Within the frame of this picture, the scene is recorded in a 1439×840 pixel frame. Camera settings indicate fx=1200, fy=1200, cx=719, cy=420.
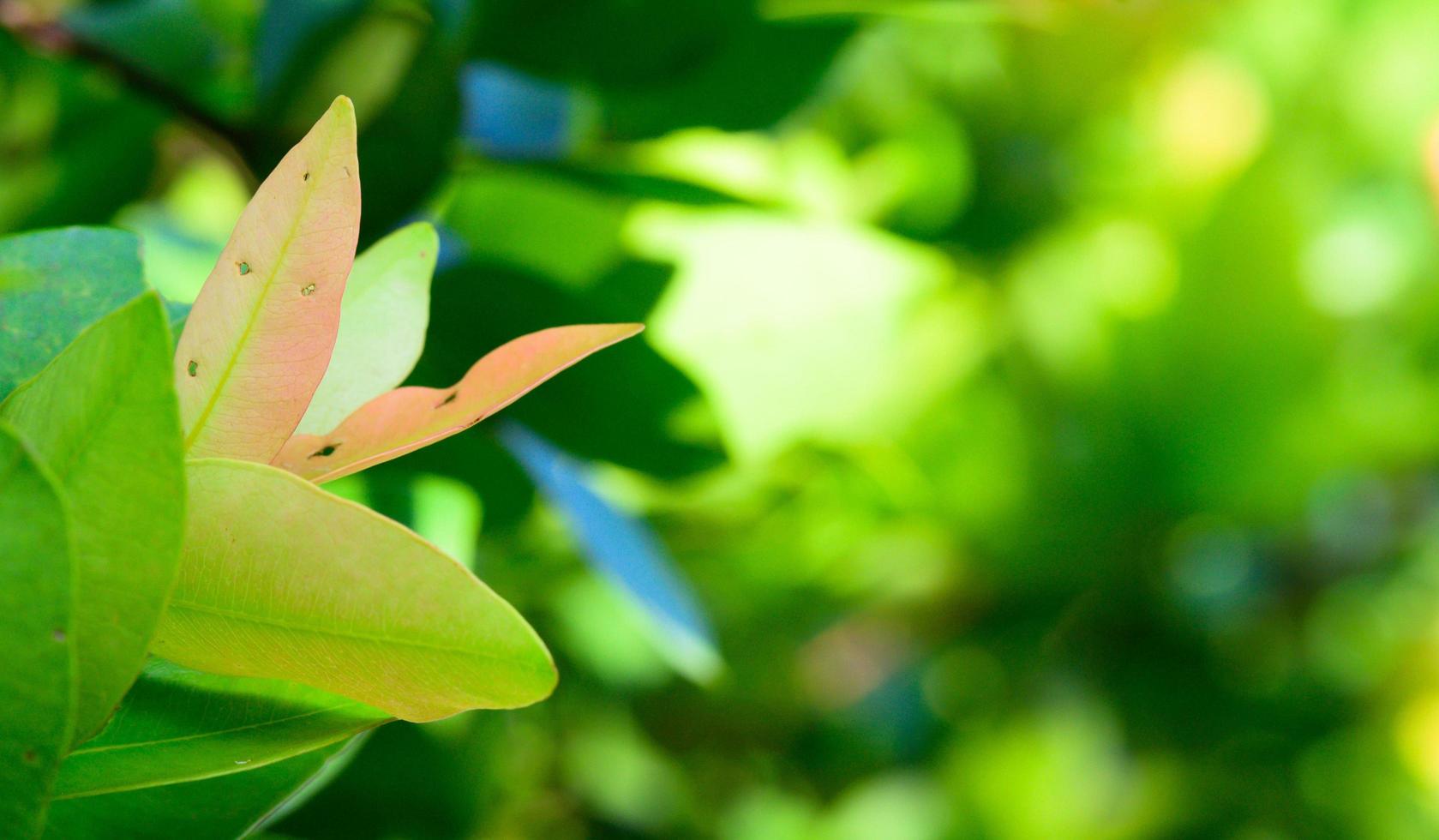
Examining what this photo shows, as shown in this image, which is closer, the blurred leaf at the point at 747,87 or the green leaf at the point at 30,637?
the green leaf at the point at 30,637

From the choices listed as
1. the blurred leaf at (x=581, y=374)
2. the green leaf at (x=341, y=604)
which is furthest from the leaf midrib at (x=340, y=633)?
the blurred leaf at (x=581, y=374)

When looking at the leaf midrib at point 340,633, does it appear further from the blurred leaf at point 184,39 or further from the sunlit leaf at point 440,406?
the blurred leaf at point 184,39

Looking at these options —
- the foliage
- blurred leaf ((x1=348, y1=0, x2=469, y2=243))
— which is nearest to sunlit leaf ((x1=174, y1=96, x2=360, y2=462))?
the foliage

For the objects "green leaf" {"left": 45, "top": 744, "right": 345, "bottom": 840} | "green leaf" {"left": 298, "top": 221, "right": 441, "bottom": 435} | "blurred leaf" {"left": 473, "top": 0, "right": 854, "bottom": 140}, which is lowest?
"green leaf" {"left": 45, "top": 744, "right": 345, "bottom": 840}

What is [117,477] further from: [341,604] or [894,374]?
[894,374]

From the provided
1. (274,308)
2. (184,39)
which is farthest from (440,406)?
(184,39)

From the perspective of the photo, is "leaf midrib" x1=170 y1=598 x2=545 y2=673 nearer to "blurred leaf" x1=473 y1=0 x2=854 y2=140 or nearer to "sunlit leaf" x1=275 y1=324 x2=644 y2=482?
"sunlit leaf" x1=275 y1=324 x2=644 y2=482

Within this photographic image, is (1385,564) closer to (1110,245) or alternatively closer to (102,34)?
(1110,245)
